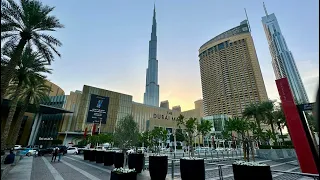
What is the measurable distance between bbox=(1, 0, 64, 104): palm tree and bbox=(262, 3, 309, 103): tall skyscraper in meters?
143

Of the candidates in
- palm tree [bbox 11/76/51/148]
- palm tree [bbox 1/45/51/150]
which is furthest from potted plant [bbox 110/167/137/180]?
palm tree [bbox 11/76/51/148]

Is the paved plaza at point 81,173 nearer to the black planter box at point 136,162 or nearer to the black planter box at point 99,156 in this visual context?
the black planter box at point 136,162

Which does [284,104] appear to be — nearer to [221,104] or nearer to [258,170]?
[258,170]

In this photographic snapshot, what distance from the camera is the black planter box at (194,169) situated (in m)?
7.66

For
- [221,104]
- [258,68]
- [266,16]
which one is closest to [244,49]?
[258,68]

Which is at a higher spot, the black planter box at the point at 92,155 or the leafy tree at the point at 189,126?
the leafy tree at the point at 189,126

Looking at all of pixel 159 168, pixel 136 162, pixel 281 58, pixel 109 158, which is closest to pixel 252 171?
pixel 159 168

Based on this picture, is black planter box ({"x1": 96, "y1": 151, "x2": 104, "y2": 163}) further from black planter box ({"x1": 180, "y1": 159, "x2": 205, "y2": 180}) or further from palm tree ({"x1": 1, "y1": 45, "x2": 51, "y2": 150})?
black planter box ({"x1": 180, "y1": 159, "x2": 205, "y2": 180})

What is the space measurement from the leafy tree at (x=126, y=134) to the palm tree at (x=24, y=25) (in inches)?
334

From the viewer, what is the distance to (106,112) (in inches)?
2773

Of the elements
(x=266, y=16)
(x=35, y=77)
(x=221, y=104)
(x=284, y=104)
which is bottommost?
(x=284, y=104)

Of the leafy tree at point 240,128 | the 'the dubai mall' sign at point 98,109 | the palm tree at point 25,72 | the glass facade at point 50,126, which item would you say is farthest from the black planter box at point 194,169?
the glass facade at point 50,126

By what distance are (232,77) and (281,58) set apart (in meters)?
68.0

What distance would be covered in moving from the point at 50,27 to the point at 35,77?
30.4 feet
